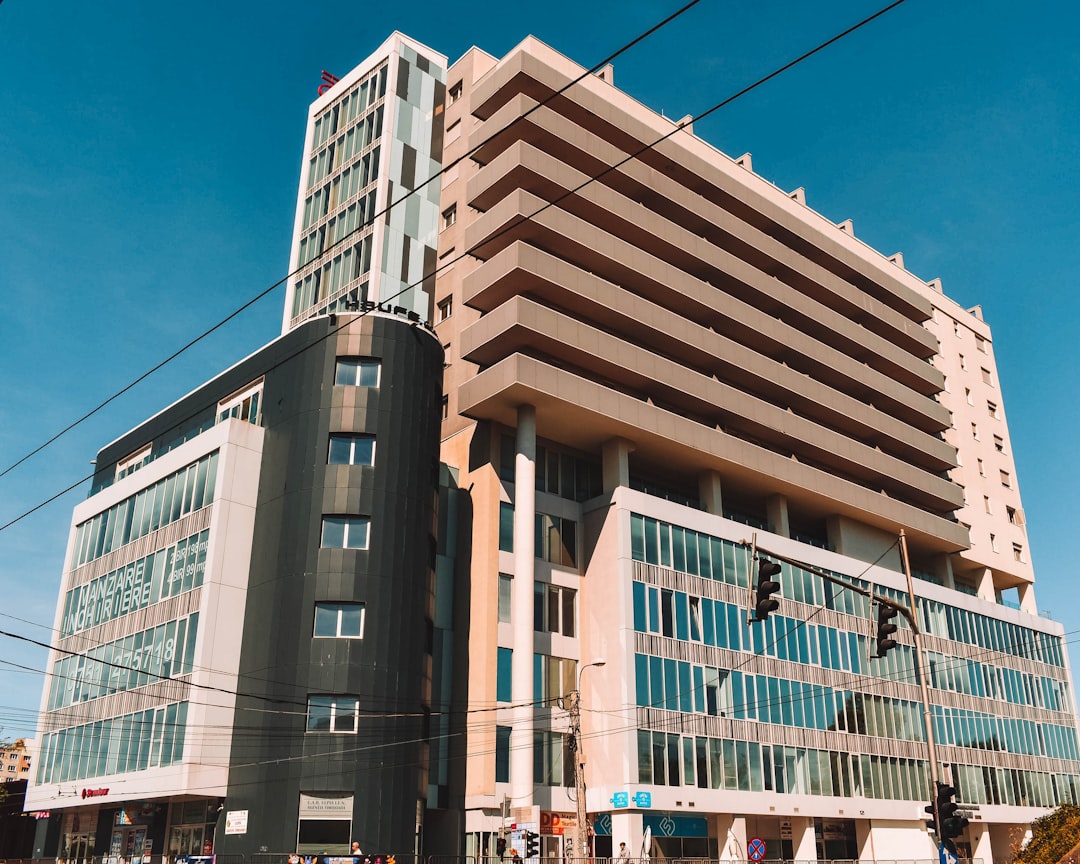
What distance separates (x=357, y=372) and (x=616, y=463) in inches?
607

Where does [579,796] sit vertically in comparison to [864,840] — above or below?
above

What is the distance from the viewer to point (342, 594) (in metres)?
41.7

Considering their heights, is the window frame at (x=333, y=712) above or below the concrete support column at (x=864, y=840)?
above

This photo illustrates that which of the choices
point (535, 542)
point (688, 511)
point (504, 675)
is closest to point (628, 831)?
point (504, 675)

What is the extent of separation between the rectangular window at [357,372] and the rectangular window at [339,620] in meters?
9.90

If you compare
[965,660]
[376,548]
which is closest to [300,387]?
[376,548]

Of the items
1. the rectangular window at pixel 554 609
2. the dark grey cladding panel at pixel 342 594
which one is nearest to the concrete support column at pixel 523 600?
the rectangular window at pixel 554 609

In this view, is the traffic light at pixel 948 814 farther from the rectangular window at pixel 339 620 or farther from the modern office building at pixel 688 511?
the rectangular window at pixel 339 620

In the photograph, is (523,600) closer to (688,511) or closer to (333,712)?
(333,712)

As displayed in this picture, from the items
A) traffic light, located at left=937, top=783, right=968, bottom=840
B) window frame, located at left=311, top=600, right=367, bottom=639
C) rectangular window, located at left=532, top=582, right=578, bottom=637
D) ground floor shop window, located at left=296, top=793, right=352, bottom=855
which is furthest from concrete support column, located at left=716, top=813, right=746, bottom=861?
traffic light, located at left=937, top=783, right=968, bottom=840

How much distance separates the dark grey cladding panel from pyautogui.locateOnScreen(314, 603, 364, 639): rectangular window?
0.95 ft

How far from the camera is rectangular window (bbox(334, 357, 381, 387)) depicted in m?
45.8

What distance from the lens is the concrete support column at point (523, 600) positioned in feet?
152

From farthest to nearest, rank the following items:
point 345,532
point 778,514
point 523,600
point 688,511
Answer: point 778,514, point 688,511, point 523,600, point 345,532
